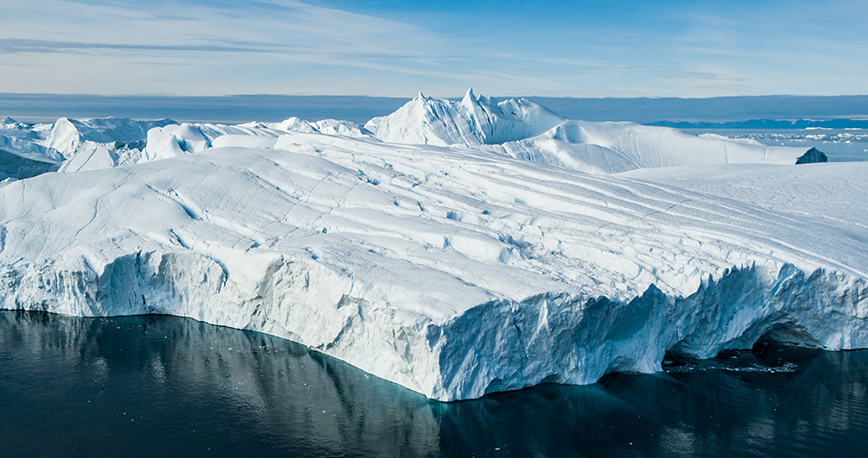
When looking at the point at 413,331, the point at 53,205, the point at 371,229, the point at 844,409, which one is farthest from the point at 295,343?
the point at 844,409

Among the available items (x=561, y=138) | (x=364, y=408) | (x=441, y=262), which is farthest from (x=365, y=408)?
(x=561, y=138)

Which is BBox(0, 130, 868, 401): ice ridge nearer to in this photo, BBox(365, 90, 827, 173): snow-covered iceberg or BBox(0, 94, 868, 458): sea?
BBox(0, 94, 868, 458): sea

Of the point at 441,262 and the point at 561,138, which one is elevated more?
the point at 561,138

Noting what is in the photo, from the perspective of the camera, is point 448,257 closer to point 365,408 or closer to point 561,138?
point 365,408

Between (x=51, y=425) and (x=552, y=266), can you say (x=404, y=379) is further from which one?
(x=51, y=425)

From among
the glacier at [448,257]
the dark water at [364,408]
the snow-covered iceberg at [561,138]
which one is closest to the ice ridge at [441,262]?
the glacier at [448,257]

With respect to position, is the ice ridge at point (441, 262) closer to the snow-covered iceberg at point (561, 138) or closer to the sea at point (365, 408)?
the sea at point (365, 408)
